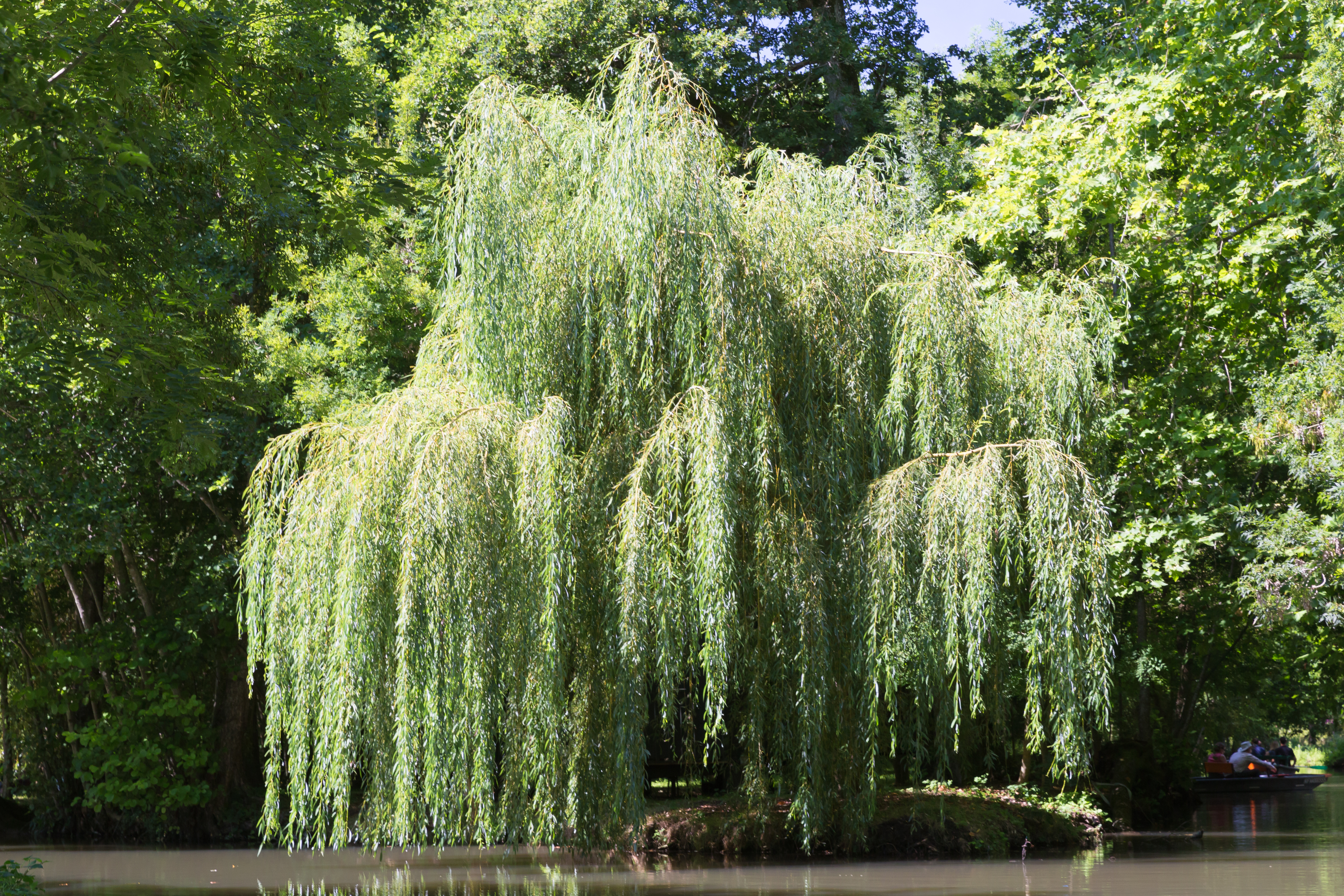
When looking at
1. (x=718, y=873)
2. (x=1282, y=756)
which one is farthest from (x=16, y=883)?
(x=1282, y=756)

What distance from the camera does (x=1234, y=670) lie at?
19.4 metres

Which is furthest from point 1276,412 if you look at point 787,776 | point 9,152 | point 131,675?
point 131,675

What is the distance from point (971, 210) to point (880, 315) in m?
5.54

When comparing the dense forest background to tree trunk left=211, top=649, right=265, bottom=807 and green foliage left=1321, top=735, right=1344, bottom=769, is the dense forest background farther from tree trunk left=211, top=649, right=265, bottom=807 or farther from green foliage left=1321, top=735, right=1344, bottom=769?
green foliage left=1321, top=735, right=1344, bottom=769

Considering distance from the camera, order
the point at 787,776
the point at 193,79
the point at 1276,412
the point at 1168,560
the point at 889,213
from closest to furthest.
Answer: the point at 193,79 → the point at 787,776 → the point at 889,213 → the point at 1276,412 → the point at 1168,560

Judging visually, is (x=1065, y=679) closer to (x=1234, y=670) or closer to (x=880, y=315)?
(x=880, y=315)

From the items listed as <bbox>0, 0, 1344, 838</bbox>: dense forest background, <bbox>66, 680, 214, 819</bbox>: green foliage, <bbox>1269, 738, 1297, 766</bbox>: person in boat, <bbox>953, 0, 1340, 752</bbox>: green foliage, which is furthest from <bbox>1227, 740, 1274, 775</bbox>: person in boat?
<bbox>66, 680, 214, 819</bbox>: green foliage

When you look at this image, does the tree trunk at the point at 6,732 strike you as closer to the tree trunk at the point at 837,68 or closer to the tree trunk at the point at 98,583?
the tree trunk at the point at 98,583

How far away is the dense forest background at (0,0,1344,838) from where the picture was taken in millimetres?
8883

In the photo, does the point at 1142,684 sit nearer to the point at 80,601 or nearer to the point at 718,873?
the point at 718,873

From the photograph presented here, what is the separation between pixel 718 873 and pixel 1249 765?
18640 millimetres

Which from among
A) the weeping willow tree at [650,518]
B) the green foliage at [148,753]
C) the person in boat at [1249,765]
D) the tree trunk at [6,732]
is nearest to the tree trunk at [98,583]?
the green foliage at [148,753]

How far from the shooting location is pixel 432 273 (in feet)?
54.1

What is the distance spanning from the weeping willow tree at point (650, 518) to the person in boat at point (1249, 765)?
16077 mm
